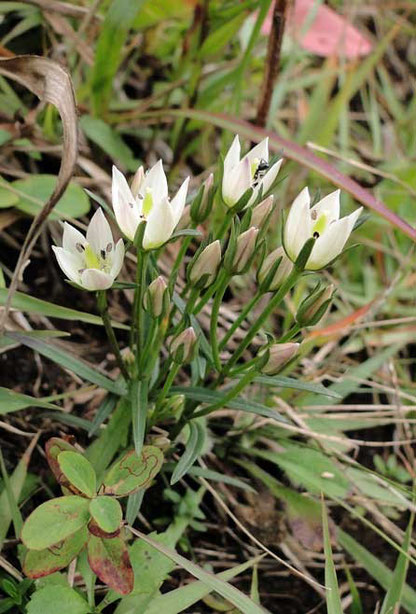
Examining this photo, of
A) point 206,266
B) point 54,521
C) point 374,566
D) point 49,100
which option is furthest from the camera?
point 374,566

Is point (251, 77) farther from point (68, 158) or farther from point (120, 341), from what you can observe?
point (68, 158)

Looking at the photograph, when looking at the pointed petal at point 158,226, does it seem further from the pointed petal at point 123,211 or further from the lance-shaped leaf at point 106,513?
the lance-shaped leaf at point 106,513

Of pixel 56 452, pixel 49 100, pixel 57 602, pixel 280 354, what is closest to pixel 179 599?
pixel 57 602

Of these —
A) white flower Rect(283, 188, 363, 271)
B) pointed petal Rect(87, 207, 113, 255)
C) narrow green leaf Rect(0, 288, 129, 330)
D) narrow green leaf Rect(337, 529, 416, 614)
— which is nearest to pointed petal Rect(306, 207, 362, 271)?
white flower Rect(283, 188, 363, 271)

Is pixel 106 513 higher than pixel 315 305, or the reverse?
pixel 315 305

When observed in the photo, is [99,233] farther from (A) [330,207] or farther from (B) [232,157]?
(A) [330,207]

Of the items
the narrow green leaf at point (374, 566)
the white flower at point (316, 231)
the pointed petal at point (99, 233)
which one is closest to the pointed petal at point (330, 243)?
the white flower at point (316, 231)
